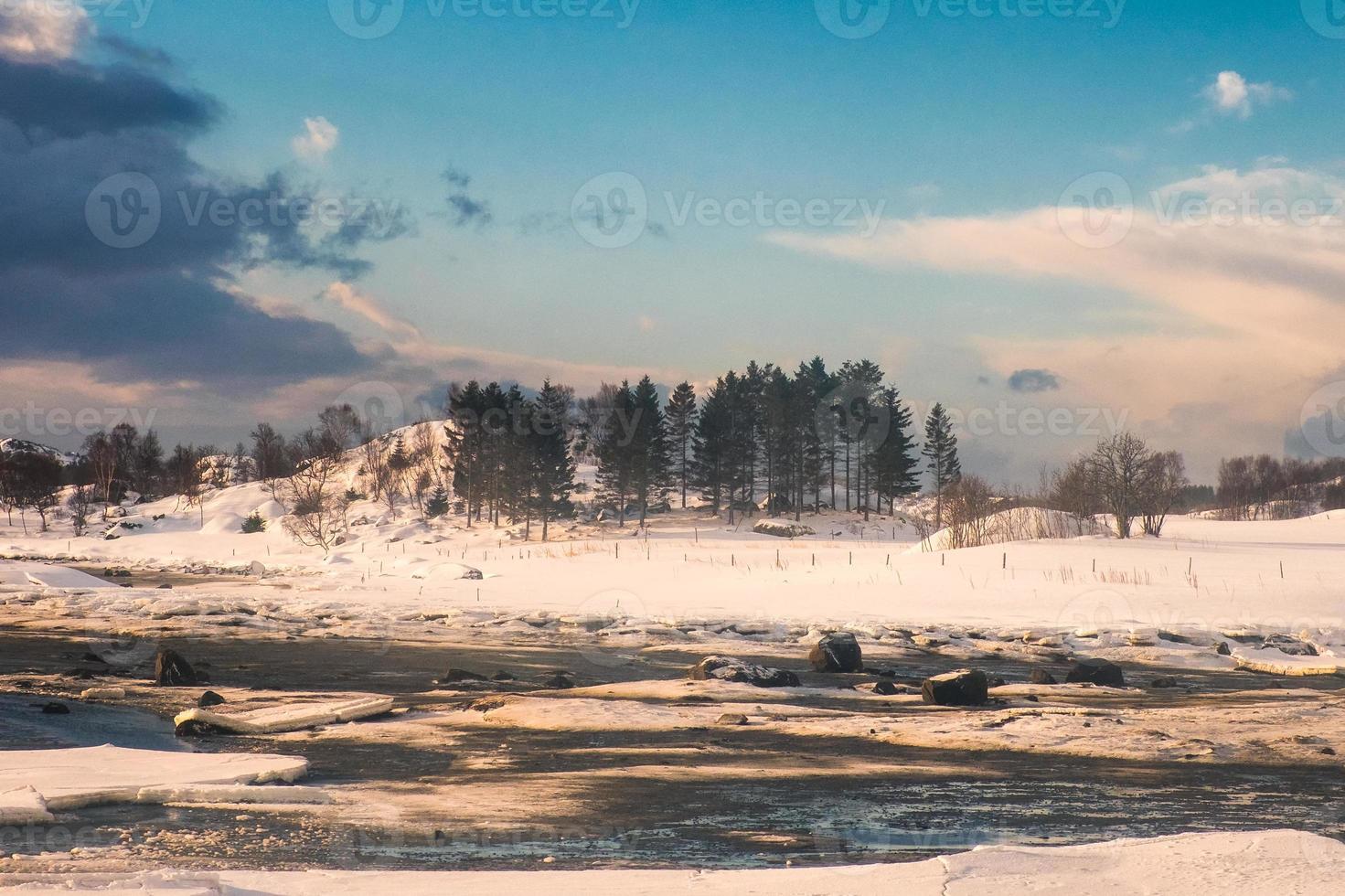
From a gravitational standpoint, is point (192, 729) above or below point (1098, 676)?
above

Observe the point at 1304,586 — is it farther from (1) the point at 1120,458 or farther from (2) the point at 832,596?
(1) the point at 1120,458

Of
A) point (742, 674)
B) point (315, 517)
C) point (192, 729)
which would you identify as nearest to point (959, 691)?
point (742, 674)

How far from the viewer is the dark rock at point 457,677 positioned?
1811cm

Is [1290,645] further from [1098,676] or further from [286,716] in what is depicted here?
[286,716]

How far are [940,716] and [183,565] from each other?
53901 millimetres

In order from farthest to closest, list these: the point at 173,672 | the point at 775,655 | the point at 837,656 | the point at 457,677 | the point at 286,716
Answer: the point at 775,655 < the point at 837,656 < the point at 457,677 < the point at 173,672 < the point at 286,716

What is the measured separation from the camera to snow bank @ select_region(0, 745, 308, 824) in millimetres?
8938

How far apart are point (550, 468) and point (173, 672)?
60.7 metres

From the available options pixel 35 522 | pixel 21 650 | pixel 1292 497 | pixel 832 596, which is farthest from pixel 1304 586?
pixel 1292 497

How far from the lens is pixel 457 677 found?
18219 millimetres

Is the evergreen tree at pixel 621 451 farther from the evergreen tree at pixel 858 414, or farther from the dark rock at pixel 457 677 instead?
the dark rock at pixel 457 677

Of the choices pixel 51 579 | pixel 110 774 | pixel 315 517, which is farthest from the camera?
pixel 315 517

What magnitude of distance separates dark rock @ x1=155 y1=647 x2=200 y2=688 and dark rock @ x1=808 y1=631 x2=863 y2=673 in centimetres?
1055

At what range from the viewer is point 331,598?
3547 cm
